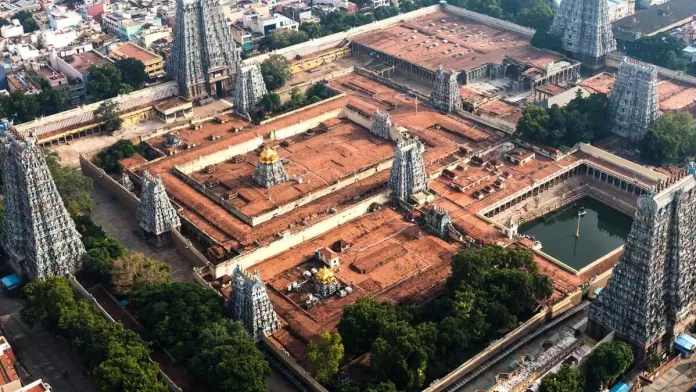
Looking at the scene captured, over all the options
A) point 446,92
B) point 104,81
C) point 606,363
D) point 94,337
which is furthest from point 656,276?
point 104,81

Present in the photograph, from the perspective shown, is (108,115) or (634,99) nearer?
(634,99)

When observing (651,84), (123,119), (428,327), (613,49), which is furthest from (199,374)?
(613,49)

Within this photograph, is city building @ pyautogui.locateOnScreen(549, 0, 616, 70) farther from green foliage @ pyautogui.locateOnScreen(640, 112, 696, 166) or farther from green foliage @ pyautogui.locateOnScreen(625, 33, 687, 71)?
green foliage @ pyautogui.locateOnScreen(640, 112, 696, 166)

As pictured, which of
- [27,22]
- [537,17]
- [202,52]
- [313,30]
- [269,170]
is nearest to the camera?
[269,170]

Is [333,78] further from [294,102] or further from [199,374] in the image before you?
[199,374]

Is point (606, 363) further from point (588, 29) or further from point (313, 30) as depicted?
point (313, 30)

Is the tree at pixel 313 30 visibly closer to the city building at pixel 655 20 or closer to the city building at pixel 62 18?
the city building at pixel 62 18
